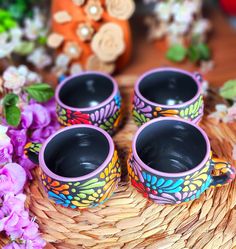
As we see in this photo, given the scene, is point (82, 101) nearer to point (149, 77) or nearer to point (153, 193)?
point (149, 77)

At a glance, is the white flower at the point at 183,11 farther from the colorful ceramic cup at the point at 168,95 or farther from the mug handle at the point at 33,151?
the mug handle at the point at 33,151

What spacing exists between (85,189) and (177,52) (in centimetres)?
42

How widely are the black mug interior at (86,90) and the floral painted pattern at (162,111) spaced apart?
7 centimetres

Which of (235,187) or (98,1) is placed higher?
(98,1)

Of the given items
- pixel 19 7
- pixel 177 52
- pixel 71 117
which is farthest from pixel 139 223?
pixel 19 7

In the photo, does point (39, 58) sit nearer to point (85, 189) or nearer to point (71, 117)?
point (71, 117)

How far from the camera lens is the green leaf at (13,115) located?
66 cm

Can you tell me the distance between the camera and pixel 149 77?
71cm

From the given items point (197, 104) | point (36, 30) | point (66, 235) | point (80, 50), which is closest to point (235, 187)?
point (197, 104)

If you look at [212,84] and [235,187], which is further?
[212,84]

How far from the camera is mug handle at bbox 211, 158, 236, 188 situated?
0.57 m

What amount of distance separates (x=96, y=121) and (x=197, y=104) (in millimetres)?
146

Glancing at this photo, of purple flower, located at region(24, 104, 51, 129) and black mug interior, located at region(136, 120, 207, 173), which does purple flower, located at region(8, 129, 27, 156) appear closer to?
purple flower, located at region(24, 104, 51, 129)

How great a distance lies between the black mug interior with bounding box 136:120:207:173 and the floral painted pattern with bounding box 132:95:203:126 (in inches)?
0.8
